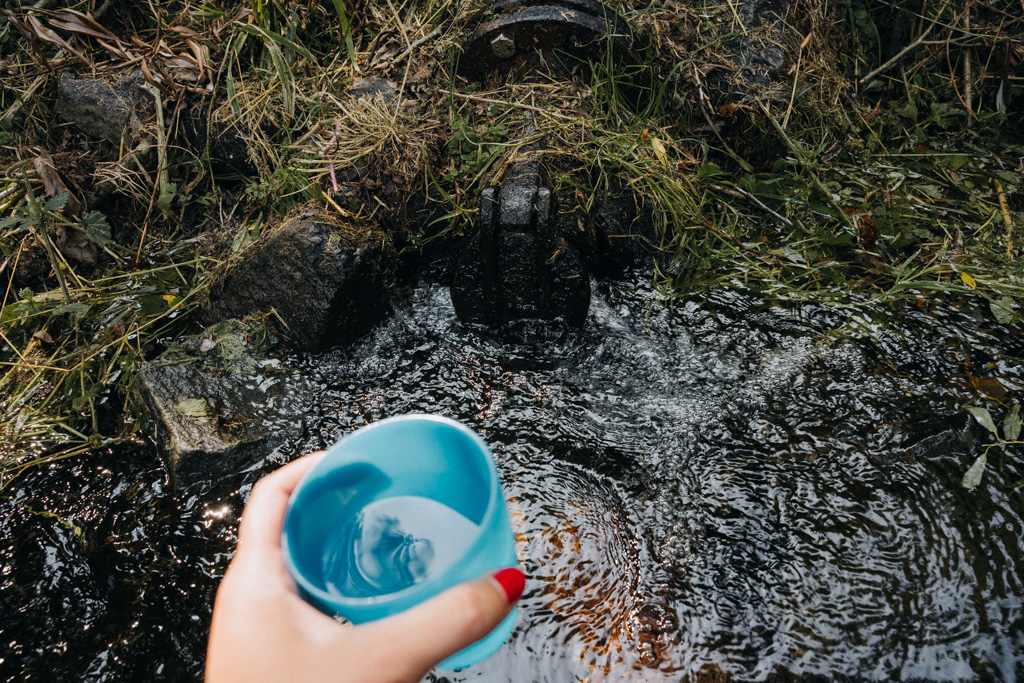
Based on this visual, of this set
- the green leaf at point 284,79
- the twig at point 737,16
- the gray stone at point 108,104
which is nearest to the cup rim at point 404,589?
the green leaf at point 284,79

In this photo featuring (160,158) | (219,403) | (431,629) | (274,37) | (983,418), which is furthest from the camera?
(160,158)

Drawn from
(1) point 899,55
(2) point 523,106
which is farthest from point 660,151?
(1) point 899,55

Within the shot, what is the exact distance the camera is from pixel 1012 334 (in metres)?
2.33

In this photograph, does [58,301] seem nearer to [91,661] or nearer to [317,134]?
[317,134]

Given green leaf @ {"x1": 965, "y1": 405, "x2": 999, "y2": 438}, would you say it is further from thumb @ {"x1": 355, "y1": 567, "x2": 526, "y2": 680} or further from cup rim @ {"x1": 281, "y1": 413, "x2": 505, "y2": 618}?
thumb @ {"x1": 355, "y1": 567, "x2": 526, "y2": 680}

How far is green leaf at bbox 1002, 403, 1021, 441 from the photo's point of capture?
6.52 ft

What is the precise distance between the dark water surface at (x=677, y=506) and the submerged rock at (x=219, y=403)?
0.08 meters

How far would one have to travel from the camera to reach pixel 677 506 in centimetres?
193

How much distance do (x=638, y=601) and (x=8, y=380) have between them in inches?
112

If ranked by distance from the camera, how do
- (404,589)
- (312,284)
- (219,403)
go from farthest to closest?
(312,284)
(219,403)
(404,589)

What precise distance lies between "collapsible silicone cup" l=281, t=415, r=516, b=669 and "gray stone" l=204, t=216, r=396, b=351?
1.40 m

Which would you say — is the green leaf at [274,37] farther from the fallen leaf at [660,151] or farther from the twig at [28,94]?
the fallen leaf at [660,151]

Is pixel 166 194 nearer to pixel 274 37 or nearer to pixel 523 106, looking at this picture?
pixel 274 37

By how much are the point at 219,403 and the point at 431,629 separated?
5.82ft
